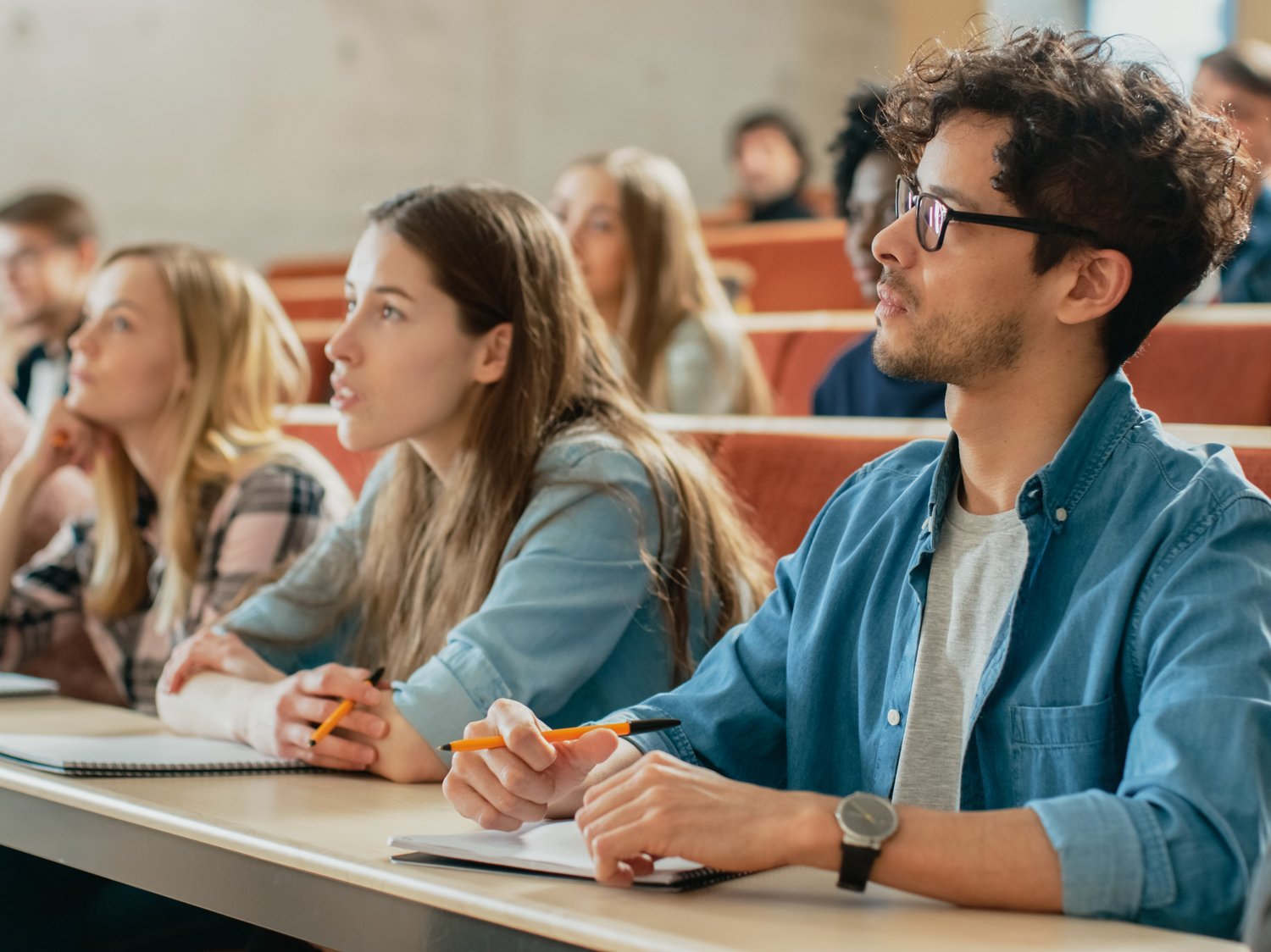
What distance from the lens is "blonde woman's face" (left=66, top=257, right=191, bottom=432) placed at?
2.29m

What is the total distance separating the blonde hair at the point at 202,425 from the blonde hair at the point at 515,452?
1.66 feet

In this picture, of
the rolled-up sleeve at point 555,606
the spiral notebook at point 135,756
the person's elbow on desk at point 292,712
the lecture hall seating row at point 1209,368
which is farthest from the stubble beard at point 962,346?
the lecture hall seating row at point 1209,368

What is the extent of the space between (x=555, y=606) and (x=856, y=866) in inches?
25.1

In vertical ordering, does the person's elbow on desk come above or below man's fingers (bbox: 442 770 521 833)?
below

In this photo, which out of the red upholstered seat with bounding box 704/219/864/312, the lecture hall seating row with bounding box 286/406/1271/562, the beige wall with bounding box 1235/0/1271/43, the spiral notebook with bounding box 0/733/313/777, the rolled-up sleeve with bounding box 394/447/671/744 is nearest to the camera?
the spiral notebook with bounding box 0/733/313/777

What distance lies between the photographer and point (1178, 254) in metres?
1.24

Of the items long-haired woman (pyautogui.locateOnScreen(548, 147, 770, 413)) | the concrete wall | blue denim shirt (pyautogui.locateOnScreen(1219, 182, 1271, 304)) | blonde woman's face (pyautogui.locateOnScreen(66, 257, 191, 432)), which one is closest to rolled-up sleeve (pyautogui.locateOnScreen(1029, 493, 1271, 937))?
blonde woman's face (pyautogui.locateOnScreen(66, 257, 191, 432))

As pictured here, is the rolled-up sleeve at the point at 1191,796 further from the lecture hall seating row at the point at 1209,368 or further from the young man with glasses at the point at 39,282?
the young man with glasses at the point at 39,282

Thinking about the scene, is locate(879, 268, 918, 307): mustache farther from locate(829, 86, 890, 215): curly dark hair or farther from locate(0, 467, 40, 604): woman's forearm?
Answer: locate(0, 467, 40, 604): woman's forearm

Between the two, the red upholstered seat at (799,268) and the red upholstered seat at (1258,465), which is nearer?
the red upholstered seat at (1258,465)

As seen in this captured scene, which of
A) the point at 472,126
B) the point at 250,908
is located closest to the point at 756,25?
the point at 472,126

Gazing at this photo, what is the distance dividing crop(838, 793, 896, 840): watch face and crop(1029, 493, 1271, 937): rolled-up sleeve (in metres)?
0.09

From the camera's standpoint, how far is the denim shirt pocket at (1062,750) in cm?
111

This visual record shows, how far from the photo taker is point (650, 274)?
327cm
